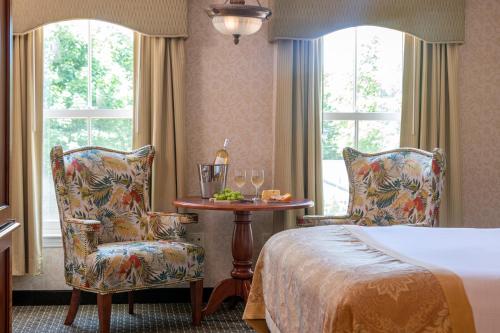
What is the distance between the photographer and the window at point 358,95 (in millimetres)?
6027

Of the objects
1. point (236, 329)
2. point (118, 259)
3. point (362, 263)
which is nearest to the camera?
point (362, 263)

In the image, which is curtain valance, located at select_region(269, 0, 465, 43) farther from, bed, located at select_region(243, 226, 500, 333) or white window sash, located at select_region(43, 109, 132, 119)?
bed, located at select_region(243, 226, 500, 333)

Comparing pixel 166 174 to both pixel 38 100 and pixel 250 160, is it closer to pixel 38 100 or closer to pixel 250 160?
pixel 250 160

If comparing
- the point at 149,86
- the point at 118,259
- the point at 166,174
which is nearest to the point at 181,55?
the point at 149,86

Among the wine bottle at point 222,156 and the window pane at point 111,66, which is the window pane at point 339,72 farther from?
the window pane at point 111,66

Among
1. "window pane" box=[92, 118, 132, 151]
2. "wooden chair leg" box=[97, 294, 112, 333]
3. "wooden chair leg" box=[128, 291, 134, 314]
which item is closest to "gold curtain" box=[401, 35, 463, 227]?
"window pane" box=[92, 118, 132, 151]

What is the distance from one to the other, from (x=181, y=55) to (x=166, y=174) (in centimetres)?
90

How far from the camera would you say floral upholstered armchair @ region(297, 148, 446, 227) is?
5.16m

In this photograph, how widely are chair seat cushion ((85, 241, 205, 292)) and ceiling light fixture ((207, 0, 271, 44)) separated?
147cm

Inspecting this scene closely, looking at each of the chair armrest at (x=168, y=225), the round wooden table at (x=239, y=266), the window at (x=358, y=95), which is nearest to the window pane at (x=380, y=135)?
the window at (x=358, y=95)

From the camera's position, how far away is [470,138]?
599 centimetres

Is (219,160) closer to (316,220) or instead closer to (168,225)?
(168,225)

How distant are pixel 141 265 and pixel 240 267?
0.86 meters

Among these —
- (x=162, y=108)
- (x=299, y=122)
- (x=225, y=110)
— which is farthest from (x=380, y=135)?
(x=162, y=108)
